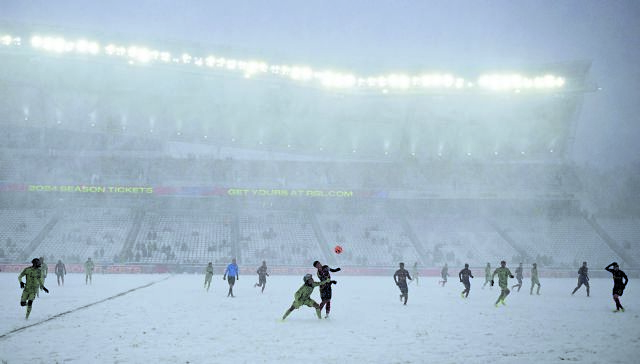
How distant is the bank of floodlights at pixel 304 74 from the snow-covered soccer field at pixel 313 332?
33.1 m

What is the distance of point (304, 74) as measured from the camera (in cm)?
5347

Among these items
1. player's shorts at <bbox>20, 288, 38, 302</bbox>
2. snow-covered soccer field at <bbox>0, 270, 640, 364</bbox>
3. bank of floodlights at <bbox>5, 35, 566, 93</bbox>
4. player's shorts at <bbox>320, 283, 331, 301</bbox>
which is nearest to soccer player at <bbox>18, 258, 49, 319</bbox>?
player's shorts at <bbox>20, 288, 38, 302</bbox>

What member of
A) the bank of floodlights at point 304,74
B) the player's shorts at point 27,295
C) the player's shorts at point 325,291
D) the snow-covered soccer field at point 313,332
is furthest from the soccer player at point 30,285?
the bank of floodlights at point 304,74

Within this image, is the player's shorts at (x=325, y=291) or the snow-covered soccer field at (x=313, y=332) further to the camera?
the player's shorts at (x=325, y=291)

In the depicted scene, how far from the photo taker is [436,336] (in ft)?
40.3

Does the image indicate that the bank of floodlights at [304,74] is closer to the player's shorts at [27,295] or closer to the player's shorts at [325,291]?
the player's shorts at [27,295]

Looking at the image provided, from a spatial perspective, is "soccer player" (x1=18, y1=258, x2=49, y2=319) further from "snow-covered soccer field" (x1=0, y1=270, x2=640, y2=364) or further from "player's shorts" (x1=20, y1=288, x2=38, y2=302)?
"snow-covered soccer field" (x1=0, y1=270, x2=640, y2=364)

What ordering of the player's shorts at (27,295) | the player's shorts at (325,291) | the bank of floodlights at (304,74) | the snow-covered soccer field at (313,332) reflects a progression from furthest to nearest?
the bank of floodlights at (304,74), the player's shorts at (325,291), the player's shorts at (27,295), the snow-covered soccer field at (313,332)

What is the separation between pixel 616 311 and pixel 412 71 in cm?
4067

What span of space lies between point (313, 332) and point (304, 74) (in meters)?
43.2

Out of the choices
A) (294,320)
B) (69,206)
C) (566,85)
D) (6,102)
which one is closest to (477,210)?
(566,85)

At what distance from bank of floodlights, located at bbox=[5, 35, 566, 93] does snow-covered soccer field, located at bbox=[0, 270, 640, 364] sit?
33095mm

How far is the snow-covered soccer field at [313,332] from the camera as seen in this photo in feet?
32.4

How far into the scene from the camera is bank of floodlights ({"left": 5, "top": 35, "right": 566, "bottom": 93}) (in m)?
48.1
